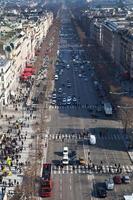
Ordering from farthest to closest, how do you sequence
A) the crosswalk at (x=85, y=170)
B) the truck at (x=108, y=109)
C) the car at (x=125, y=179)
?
1. the truck at (x=108, y=109)
2. the crosswalk at (x=85, y=170)
3. the car at (x=125, y=179)

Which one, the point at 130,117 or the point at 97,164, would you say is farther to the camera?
the point at 130,117

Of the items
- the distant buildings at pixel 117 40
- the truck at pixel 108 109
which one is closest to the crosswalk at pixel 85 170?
the truck at pixel 108 109

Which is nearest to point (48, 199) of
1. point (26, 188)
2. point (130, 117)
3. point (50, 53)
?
point (26, 188)

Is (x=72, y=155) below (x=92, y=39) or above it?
above

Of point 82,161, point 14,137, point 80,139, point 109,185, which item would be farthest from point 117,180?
point 14,137

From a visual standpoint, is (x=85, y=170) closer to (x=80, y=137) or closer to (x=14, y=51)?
(x=80, y=137)

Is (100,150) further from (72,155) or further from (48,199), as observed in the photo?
(48,199)

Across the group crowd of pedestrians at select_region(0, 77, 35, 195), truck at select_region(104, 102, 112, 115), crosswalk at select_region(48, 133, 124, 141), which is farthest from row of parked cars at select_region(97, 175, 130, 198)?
truck at select_region(104, 102, 112, 115)

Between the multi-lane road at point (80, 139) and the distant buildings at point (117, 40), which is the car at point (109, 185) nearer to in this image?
the multi-lane road at point (80, 139)
